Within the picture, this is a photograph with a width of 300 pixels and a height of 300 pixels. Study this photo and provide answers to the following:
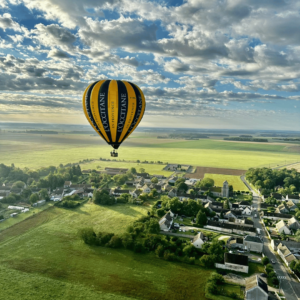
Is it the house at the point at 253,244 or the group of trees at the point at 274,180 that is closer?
the house at the point at 253,244

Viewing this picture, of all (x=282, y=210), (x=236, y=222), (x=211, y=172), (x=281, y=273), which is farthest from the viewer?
(x=211, y=172)

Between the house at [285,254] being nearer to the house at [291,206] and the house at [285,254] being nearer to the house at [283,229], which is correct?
the house at [283,229]

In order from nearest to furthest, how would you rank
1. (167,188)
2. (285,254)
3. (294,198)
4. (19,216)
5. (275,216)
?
(285,254)
(19,216)
(275,216)
(294,198)
(167,188)

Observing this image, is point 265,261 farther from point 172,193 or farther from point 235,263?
point 172,193

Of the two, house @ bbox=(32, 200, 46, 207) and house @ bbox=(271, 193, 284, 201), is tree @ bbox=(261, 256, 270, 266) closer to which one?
house @ bbox=(271, 193, 284, 201)

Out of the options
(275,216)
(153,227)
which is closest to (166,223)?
(153,227)

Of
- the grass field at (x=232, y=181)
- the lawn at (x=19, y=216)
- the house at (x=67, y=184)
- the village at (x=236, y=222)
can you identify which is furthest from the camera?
the grass field at (x=232, y=181)

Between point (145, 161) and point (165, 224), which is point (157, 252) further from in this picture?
point (145, 161)

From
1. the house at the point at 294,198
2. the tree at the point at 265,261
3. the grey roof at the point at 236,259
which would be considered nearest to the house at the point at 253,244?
the tree at the point at 265,261
